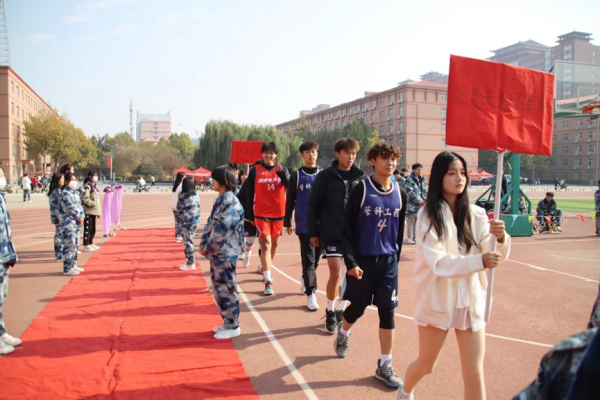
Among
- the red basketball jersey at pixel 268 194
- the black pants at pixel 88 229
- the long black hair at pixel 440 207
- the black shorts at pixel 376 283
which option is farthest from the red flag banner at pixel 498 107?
the black pants at pixel 88 229

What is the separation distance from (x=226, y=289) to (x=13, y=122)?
72196 mm

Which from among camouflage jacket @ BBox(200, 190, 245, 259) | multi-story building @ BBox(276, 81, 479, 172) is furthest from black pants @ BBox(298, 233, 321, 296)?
multi-story building @ BBox(276, 81, 479, 172)

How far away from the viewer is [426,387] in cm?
384

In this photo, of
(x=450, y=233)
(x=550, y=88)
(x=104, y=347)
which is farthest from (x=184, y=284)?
(x=550, y=88)

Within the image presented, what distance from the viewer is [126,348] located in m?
4.68

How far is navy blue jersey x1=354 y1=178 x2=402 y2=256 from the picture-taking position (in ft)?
13.1

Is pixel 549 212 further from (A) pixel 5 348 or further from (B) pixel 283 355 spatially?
(A) pixel 5 348

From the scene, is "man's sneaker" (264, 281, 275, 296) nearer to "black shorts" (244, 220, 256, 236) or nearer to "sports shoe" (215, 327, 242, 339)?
"sports shoe" (215, 327, 242, 339)

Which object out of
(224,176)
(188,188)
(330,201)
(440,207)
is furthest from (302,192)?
(188,188)

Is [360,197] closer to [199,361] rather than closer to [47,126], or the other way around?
[199,361]

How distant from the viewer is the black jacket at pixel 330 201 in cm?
504

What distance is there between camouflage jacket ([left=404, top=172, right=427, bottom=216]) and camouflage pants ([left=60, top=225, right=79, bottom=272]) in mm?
7904

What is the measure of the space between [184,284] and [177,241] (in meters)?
5.20

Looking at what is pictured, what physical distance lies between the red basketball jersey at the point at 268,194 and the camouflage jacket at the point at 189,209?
2300 mm
